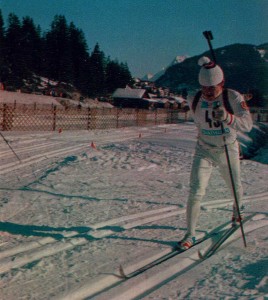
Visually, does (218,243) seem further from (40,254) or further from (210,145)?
(40,254)

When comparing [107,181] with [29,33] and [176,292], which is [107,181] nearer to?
[176,292]

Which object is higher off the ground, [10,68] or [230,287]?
[10,68]

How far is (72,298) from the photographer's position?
302 centimetres

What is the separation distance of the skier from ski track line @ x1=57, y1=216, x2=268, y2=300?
0.51m

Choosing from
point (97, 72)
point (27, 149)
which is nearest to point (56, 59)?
point (97, 72)

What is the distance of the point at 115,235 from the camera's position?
189 inches

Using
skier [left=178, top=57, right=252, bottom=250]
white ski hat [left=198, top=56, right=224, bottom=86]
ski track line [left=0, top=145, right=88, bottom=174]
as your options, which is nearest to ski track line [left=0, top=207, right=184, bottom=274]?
skier [left=178, top=57, right=252, bottom=250]

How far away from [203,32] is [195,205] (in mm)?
2480

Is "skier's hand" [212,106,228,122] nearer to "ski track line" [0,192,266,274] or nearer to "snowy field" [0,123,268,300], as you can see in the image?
"snowy field" [0,123,268,300]

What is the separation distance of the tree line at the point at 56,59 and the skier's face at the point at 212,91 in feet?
198

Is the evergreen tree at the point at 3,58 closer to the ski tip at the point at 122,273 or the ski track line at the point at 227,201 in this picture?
the ski track line at the point at 227,201

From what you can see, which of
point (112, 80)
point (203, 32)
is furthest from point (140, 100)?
point (203, 32)

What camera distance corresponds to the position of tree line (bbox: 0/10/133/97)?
214ft

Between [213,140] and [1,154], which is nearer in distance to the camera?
[213,140]
